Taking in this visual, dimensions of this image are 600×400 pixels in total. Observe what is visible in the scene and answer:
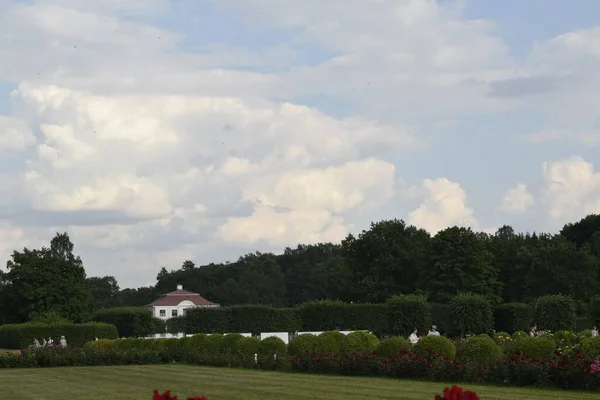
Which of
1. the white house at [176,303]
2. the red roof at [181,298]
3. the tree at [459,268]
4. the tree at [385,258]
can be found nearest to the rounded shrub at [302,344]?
the tree at [459,268]

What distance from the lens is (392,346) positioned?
27078mm

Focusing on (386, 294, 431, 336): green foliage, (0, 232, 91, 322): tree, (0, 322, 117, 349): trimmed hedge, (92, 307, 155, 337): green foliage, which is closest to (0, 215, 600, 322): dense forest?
(0, 232, 91, 322): tree

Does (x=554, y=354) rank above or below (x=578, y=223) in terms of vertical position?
below

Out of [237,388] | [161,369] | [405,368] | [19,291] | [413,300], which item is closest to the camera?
[237,388]

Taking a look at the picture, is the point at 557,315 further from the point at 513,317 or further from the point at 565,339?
the point at 565,339

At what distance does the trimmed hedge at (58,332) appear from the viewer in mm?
55062

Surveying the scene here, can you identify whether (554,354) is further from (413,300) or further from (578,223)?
(578,223)

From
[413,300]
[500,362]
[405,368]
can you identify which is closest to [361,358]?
[405,368]

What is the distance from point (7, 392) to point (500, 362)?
38.8 ft

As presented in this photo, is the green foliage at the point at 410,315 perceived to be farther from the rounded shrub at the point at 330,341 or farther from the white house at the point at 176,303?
the white house at the point at 176,303

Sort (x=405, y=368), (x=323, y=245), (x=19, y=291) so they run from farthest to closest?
(x=323, y=245) < (x=19, y=291) < (x=405, y=368)

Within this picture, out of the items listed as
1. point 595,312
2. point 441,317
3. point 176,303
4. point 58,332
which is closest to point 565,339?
point 595,312

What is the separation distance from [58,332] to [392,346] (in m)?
33.2

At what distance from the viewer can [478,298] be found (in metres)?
56.4
